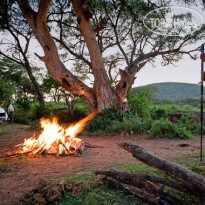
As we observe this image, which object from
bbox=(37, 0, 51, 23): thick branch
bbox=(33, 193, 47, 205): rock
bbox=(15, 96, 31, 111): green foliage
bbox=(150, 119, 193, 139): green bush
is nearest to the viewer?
bbox=(33, 193, 47, 205): rock

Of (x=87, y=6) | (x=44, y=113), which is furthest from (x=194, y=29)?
(x=44, y=113)

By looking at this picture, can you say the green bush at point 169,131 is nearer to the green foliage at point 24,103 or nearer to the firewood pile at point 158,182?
the firewood pile at point 158,182

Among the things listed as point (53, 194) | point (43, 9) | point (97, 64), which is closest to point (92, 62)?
point (97, 64)

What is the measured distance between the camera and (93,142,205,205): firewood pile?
1.88 meters

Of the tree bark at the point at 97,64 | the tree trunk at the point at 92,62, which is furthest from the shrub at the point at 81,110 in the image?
the tree bark at the point at 97,64

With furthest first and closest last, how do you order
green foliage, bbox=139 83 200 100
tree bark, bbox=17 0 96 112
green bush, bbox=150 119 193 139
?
1. green foliage, bbox=139 83 200 100
2. tree bark, bbox=17 0 96 112
3. green bush, bbox=150 119 193 139

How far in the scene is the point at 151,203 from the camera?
201cm

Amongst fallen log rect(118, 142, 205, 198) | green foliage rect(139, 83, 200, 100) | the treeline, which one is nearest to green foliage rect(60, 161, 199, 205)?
fallen log rect(118, 142, 205, 198)

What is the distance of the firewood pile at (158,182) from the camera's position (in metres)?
1.88

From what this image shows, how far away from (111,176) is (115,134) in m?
5.50

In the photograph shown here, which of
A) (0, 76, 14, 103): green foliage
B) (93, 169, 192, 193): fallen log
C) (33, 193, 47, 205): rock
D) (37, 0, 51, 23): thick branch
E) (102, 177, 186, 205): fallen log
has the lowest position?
(33, 193, 47, 205): rock

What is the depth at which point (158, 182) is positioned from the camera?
2.16 metres

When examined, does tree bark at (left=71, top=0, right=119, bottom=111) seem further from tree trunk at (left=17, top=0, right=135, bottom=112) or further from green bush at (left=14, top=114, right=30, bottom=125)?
green bush at (left=14, top=114, right=30, bottom=125)

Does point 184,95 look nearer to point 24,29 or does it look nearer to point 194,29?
point 194,29
